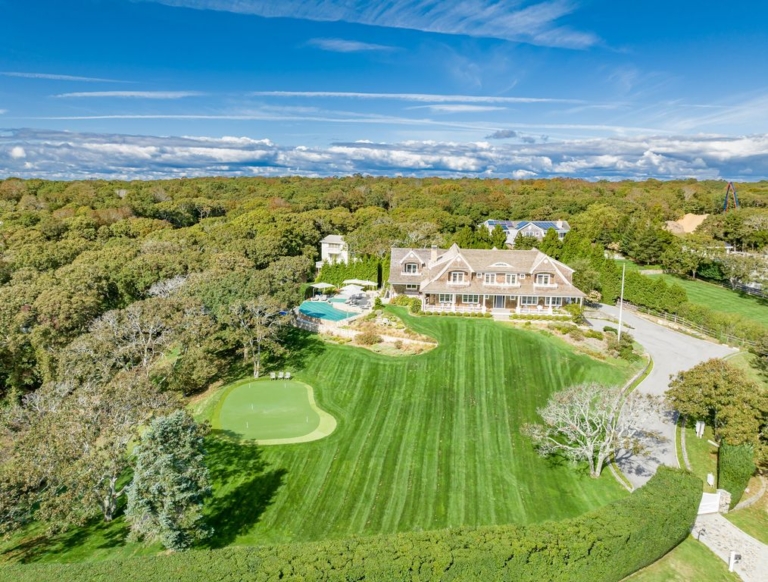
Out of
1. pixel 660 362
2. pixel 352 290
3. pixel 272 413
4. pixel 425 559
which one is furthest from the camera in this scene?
pixel 352 290

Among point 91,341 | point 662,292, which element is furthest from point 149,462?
point 662,292

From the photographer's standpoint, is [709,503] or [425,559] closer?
[425,559]

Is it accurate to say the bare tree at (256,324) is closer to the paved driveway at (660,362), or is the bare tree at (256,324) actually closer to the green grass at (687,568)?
the paved driveway at (660,362)

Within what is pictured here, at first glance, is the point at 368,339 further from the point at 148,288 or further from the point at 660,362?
the point at 148,288

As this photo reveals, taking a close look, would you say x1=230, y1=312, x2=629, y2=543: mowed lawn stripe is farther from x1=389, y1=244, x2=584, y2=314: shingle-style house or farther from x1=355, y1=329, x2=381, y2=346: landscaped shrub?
x1=389, y1=244, x2=584, y2=314: shingle-style house

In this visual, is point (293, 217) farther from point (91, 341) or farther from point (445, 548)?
point (445, 548)

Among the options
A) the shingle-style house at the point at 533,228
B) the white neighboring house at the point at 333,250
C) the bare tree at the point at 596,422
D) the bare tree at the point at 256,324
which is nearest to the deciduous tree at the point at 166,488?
the bare tree at the point at 596,422

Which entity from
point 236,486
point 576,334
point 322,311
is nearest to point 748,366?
point 576,334
